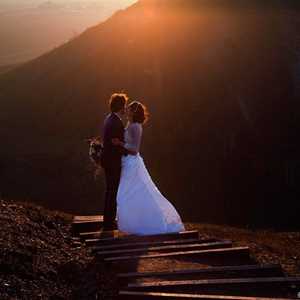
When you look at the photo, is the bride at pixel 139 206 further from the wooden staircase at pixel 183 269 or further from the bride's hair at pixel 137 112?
the bride's hair at pixel 137 112

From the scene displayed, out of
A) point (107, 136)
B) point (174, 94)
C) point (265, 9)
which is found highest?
point (265, 9)

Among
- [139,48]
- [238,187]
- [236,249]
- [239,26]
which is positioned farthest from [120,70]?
[236,249]

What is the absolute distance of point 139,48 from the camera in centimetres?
3128

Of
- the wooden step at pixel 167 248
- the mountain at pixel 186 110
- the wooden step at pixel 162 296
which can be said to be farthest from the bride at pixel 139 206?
the mountain at pixel 186 110

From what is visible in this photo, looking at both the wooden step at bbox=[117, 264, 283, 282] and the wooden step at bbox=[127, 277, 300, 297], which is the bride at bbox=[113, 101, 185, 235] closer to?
the wooden step at bbox=[117, 264, 283, 282]

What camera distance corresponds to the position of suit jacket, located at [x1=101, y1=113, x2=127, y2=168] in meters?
8.77

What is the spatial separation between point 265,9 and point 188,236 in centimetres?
2488

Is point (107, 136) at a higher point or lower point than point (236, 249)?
higher

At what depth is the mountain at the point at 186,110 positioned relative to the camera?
24078 millimetres

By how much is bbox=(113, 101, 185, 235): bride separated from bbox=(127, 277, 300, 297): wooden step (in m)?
3.06

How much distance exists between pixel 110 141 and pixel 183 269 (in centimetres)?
268

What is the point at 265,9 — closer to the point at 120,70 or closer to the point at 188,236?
the point at 120,70

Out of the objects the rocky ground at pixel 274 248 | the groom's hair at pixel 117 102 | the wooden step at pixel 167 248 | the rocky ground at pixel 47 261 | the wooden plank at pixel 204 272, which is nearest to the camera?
the rocky ground at pixel 47 261

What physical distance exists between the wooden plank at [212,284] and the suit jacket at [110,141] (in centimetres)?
321
